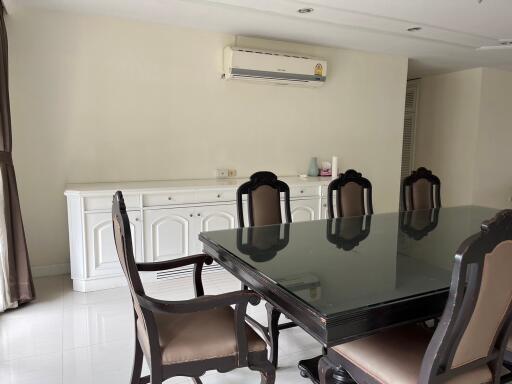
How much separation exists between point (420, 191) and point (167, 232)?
2244mm

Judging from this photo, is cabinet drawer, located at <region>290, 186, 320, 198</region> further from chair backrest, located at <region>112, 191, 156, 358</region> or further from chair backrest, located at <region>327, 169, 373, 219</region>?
chair backrest, located at <region>112, 191, 156, 358</region>

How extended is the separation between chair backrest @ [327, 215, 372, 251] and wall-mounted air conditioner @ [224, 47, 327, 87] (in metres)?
1.97

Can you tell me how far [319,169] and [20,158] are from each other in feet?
10.1

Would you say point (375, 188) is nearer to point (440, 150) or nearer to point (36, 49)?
point (440, 150)

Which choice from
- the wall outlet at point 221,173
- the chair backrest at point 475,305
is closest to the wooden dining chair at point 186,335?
the chair backrest at point 475,305

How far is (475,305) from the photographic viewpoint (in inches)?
45.7

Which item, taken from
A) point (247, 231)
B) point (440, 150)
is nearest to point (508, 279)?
point (247, 231)

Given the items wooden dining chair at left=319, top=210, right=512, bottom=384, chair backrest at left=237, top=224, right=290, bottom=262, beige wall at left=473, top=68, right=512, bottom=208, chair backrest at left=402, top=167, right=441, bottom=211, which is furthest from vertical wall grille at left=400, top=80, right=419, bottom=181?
wooden dining chair at left=319, top=210, right=512, bottom=384

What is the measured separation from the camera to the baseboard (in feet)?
11.3

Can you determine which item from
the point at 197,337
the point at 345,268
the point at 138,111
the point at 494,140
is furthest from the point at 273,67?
the point at 494,140

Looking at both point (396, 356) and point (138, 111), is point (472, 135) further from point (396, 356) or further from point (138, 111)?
point (396, 356)

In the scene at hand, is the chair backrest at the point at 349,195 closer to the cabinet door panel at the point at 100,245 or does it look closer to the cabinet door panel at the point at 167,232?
the cabinet door panel at the point at 167,232

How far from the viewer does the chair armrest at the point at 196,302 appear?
54.6 inches

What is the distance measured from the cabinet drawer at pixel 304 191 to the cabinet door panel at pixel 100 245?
5.13ft
